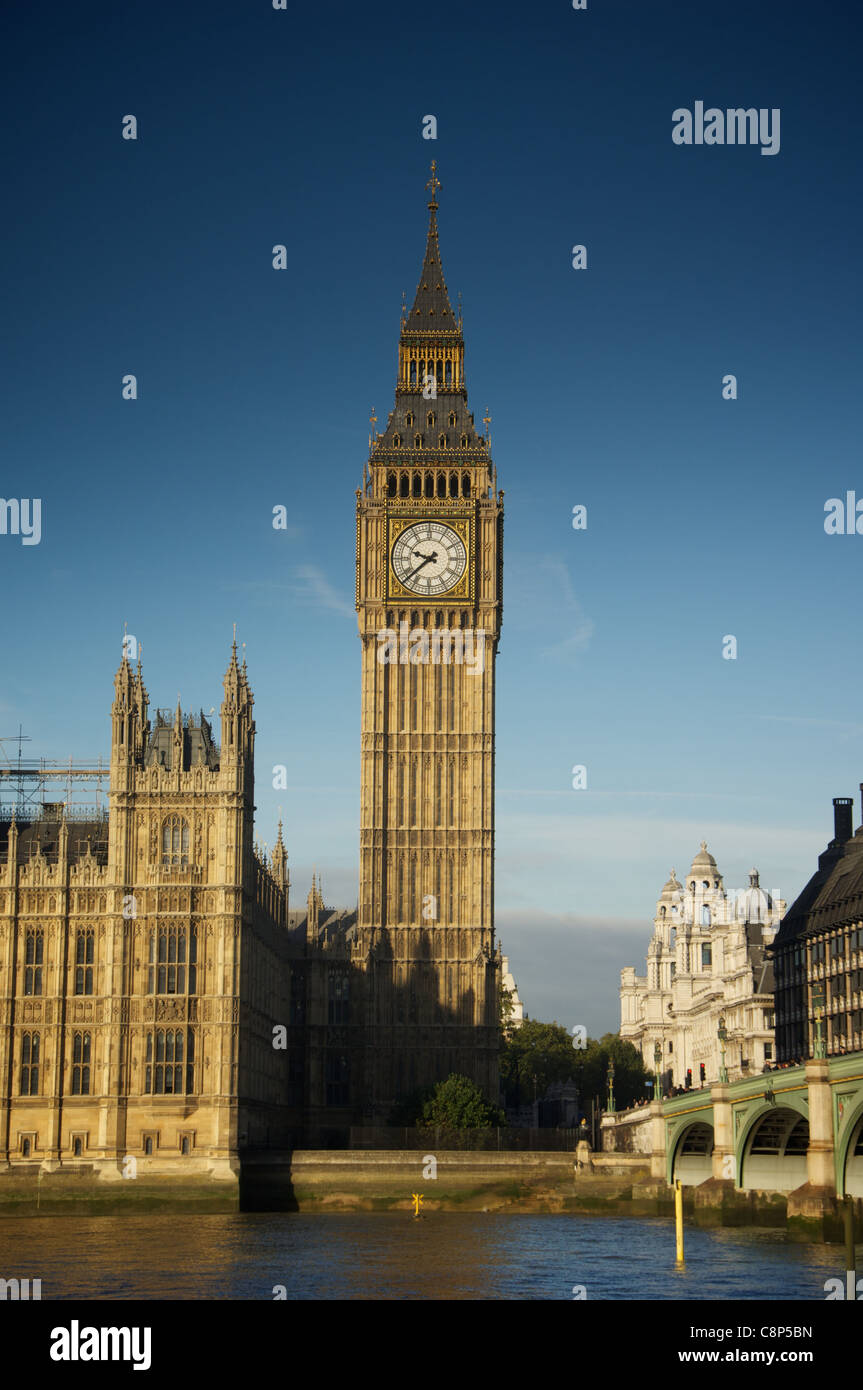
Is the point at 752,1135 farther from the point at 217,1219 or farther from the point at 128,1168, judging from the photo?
the point at 128,1168

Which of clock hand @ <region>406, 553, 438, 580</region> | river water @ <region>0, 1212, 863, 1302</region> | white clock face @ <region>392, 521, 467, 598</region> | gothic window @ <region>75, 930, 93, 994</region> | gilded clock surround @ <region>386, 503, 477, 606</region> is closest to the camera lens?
river water @ <region>0, 1212, 863, 1302</region>

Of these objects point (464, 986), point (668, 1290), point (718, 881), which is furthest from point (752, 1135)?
point (718, 881)

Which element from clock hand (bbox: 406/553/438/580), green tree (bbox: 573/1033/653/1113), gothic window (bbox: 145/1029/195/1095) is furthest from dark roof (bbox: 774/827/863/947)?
green tree (bbox: 573/1033/653/1113)

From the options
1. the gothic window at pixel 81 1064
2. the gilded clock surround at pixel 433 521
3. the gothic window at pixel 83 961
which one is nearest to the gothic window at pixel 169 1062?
the gothic window at pixel 81 1064

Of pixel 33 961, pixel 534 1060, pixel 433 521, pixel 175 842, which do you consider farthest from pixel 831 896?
pixel 534 1060

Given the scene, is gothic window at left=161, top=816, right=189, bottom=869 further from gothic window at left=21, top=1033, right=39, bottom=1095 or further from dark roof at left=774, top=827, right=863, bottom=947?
dark roof at left=774, top=827, right=863, bottom=947

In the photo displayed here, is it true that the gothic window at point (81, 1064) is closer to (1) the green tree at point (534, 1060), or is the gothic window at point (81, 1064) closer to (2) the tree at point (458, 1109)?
(2) the tree at point (458, 1109)
